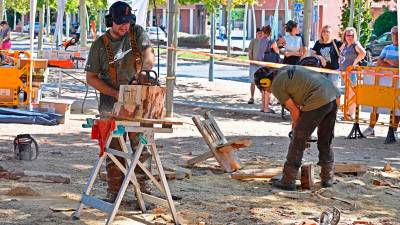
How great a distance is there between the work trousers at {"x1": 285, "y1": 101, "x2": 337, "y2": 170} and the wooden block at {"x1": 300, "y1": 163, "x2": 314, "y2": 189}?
3.9 inches

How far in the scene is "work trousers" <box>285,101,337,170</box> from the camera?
912cm

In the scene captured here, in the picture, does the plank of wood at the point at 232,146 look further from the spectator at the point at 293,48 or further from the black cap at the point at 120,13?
the spectator at the point at 293,48

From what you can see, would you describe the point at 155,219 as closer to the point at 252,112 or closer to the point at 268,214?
the point at 268,214

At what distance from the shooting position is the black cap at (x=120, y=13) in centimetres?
749

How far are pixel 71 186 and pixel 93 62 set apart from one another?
1741 mm

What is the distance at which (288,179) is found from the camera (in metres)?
9.35

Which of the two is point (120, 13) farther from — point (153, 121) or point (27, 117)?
point (27, 117)

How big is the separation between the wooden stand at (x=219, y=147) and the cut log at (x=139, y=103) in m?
3.32

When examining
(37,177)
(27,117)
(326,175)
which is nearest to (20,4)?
(27,117)

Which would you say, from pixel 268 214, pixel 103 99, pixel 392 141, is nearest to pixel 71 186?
pixel 103 99

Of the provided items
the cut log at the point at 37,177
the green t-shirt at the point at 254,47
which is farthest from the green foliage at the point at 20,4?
the cut log at the point at 37,177

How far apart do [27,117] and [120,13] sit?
24.4 feet

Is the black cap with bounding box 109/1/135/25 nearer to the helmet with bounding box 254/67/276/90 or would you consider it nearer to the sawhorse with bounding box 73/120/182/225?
the sawhorse with bounding box 73/120/182/225

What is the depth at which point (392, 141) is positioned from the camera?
13844mm
